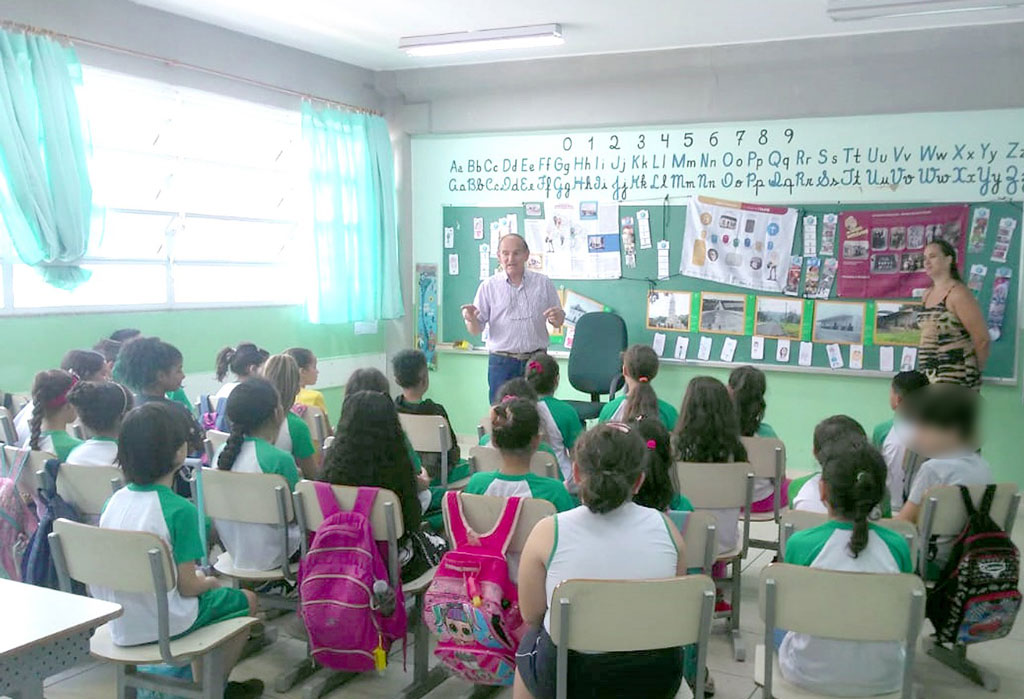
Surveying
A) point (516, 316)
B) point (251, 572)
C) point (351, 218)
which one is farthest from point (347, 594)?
point (351, 218)

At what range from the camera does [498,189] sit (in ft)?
23.4

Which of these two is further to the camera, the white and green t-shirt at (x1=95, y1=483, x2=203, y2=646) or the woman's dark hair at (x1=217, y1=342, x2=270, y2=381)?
the woman's dark hair at (x1=217, y1=342, x2=270, y2=381)

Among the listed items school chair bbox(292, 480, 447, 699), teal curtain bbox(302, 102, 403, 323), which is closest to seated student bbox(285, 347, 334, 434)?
school chair bbox(292, 480, 447, 699)

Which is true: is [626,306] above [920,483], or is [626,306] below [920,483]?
above

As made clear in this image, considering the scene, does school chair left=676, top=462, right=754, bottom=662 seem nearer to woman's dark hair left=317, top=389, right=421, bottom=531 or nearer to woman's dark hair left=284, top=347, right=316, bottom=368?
woman's dark hair left=317, top=389, right=421, bottom=531

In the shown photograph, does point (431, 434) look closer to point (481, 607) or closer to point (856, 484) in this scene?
point (481, 607)

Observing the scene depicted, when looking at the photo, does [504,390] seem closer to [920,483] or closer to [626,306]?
[920,483]

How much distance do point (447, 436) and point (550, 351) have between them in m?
3.09

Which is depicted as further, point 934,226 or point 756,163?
point 756,163

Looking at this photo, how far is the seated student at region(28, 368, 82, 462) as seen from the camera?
3373mm

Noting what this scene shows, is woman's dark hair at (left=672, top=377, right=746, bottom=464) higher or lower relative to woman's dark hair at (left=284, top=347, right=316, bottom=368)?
lower

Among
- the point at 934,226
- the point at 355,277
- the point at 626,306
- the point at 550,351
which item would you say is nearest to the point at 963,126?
the point at 934,226

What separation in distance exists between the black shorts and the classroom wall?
13.6 feet


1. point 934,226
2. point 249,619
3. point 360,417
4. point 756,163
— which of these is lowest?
point 249,619
